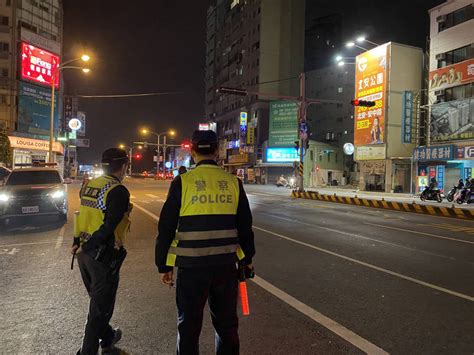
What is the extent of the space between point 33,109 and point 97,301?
45865mm

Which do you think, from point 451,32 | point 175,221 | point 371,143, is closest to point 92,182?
point 175,221

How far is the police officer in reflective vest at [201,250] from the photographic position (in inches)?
115

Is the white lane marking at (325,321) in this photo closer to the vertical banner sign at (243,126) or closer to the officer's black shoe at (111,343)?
the officer's black shoe at (111,343)

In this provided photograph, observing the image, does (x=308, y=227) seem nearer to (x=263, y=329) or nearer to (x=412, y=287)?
(x=412, y=287)

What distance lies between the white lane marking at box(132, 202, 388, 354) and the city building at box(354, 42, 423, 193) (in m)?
33.6

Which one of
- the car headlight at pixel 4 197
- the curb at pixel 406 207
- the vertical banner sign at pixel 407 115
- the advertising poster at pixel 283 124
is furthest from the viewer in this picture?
the advertising poster at pixel 283 124

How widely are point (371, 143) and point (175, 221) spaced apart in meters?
38.2

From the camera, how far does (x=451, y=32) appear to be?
31984 mm

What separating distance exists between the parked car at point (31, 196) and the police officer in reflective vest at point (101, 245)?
9.27 meters

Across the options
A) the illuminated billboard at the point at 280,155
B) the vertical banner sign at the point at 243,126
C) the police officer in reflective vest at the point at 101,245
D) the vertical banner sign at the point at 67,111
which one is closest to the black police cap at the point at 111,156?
the police officer in reflective vest at the point at 101,245

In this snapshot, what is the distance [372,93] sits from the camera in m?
38.8

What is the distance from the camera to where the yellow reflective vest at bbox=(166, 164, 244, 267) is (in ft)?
9.60

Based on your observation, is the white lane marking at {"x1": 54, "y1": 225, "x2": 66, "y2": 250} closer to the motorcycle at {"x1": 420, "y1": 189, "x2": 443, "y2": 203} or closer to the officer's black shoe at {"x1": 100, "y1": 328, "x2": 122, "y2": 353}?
the officer's black shoe at {"x1": 100, "y1": 328, "x2": 122, "y2": 353}

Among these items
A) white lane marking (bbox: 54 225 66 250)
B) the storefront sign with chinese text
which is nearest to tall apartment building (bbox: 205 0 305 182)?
the storefront sign with chinese text
